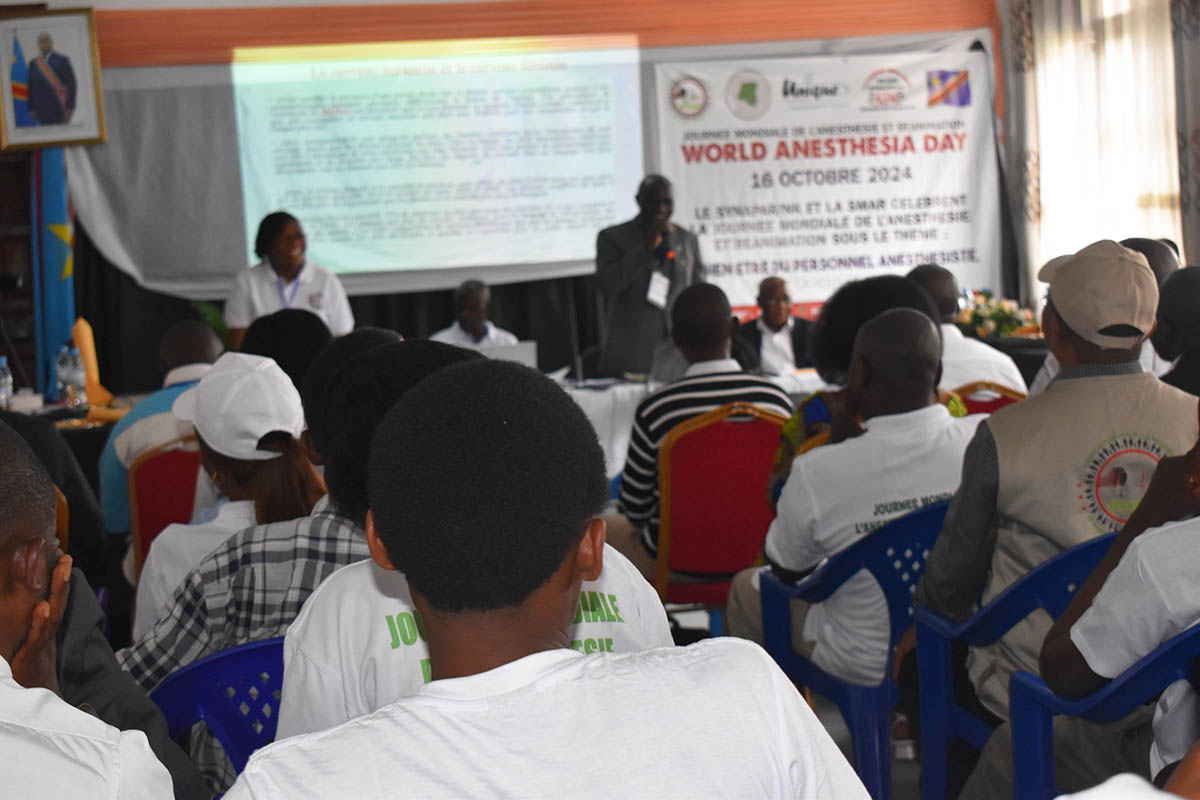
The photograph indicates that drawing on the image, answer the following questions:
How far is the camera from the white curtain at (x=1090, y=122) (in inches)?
249

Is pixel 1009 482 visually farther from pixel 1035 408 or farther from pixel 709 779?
pixel 709 779

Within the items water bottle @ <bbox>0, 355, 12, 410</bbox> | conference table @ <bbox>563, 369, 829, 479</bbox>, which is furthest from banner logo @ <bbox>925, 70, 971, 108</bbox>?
water bottle @ <bbox>0, 355, 12, 410</bbox>

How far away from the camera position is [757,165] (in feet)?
25.0

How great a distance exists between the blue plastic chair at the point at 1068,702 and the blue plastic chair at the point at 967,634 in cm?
20

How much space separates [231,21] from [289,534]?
6.12 m

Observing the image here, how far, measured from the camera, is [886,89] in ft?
25.2

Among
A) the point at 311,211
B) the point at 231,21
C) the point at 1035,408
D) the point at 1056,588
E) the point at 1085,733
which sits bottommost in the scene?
the point at 1085,733

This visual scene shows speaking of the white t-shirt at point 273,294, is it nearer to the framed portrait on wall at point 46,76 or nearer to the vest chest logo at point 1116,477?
the framed portrait on wall at point 46,76

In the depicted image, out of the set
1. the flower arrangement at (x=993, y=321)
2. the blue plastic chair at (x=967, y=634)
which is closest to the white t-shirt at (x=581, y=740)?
the blue plastic chair at (x=967, y=634)

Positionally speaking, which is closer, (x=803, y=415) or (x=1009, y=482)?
(x=1009, y=482)

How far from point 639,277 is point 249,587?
171 inches

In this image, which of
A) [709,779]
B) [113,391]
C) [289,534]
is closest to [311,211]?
[113,391]

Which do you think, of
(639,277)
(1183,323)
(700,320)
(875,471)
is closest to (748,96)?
(639,277)

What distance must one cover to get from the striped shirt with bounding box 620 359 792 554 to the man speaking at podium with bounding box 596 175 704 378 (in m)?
2.53
